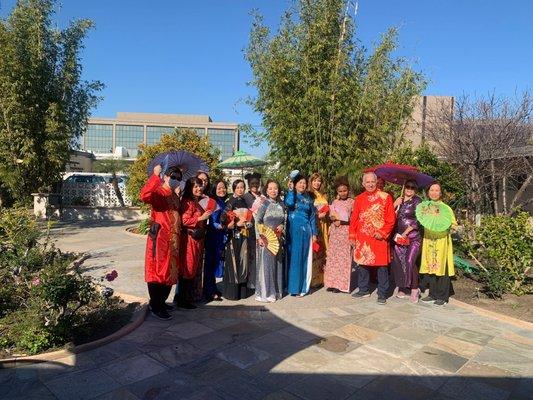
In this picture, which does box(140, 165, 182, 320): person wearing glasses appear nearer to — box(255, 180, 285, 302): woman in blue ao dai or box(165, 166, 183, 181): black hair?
box(165, 166, 183, 181): black hair

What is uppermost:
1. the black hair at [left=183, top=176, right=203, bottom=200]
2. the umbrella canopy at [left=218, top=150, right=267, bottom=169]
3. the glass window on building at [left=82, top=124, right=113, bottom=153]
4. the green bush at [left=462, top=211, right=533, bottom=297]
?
the glass window on building at [left=82, top=124, right=113, bottom=153]

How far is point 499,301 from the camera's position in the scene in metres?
5.28

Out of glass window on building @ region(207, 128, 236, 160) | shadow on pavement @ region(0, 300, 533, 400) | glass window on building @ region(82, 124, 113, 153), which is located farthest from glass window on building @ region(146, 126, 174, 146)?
shadow on pavement @ region(0, 300, 533, 400)

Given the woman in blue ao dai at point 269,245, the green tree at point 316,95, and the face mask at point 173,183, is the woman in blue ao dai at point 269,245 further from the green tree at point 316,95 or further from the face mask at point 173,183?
the green tree at point 316,95

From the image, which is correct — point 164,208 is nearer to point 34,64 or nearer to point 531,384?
point 531,384

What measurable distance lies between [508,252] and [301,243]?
2.76m

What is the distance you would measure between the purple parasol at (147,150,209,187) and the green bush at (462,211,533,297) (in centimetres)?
399

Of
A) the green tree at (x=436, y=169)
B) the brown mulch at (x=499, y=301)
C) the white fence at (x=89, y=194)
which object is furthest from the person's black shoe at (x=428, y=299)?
the white fence at (x=89, y=194)

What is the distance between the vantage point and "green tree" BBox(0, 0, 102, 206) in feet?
35.3

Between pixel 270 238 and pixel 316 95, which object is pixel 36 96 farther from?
pixel 270 238

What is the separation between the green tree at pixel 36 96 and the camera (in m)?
10.8

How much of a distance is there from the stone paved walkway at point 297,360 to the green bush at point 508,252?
996 mm

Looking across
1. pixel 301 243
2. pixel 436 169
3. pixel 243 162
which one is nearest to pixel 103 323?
pixel 301 243

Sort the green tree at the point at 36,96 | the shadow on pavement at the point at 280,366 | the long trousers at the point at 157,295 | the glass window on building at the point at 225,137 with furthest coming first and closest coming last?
the glass window on building at the point at 225,137 → the green tree at the point at 36,96 → the long trousers at the point at 157,295 → the shadow on pavement at the point at 280,366
